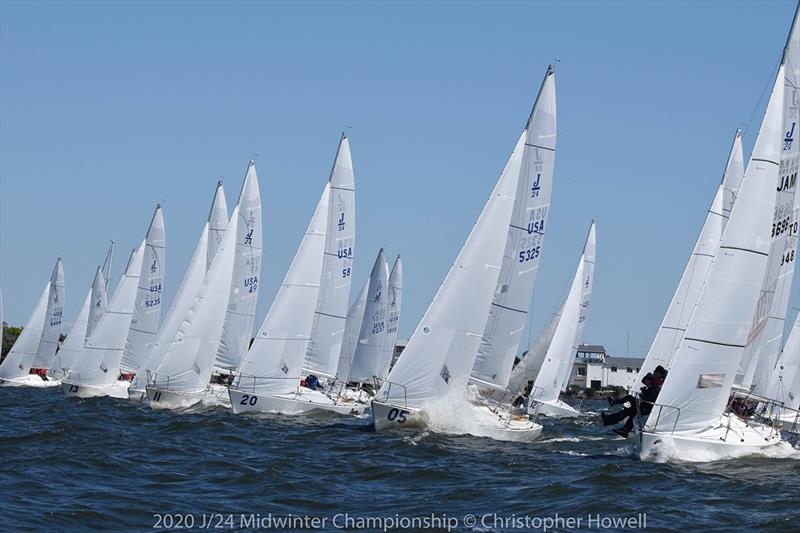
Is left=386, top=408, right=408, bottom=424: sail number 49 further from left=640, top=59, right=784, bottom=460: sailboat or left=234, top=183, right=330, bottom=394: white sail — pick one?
left=234, top=183, right=330, bottom=394: white sail

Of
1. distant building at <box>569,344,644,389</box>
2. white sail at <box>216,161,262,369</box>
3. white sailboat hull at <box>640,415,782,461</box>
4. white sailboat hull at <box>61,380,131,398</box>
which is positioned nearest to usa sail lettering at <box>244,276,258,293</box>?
white sail at <box>216,161,262,369</box>

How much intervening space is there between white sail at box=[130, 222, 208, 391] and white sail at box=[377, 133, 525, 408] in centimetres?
1074

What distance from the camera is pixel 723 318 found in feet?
63.8

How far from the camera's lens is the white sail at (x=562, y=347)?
135 feet

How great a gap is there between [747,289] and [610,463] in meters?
3.97

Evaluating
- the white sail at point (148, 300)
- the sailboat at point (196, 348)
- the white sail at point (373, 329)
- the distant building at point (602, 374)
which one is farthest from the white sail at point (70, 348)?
the distant building at point (602, 374)

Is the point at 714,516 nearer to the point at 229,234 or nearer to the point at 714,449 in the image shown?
the point at 714,449

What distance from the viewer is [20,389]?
43625mm

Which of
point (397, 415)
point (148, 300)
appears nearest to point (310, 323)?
point (397, 415)

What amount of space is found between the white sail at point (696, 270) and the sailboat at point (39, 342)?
1043 inches

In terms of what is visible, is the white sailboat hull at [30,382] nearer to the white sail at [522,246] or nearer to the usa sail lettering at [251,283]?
the usa sail lettering at [251,283]

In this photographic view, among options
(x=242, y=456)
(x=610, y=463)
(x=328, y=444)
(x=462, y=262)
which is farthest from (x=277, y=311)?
(x=610, y=463)

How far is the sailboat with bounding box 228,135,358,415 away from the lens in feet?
91.4

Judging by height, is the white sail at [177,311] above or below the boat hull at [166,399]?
above
